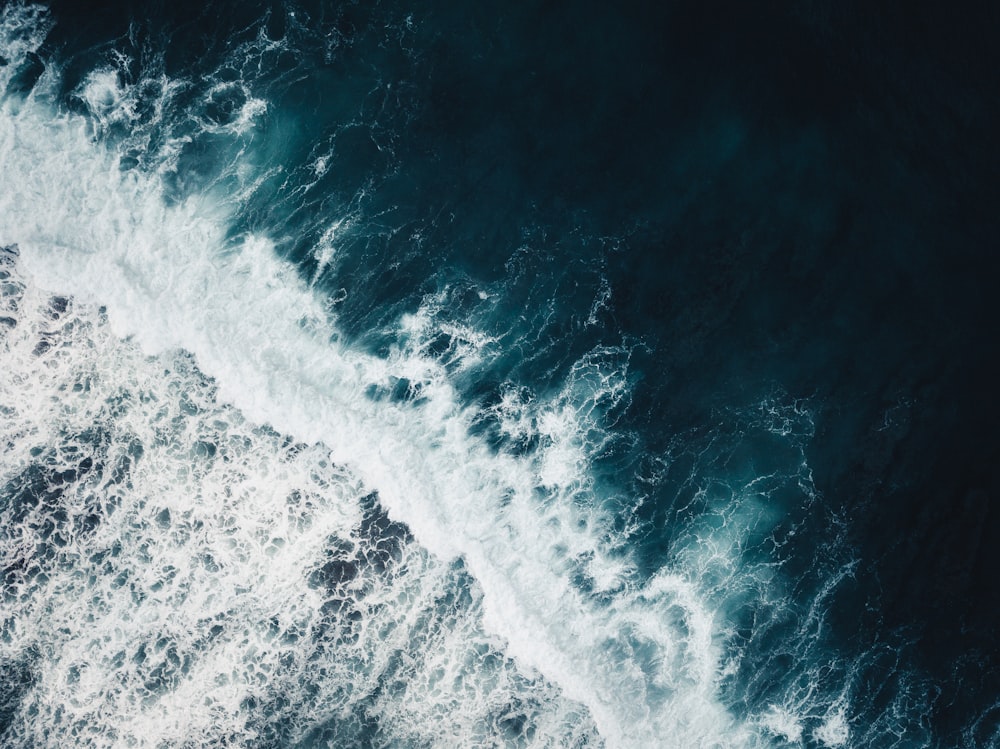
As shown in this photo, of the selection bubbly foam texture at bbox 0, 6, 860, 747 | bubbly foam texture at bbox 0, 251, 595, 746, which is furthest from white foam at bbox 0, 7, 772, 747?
bubbly foam texture at bbox 0, 251, 595, 746

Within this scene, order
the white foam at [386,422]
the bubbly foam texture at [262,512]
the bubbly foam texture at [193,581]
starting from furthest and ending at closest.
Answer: the white foam at [386,422] → the bubbly foam texture at [262,512] → the bubbly foam texture at [193,581]

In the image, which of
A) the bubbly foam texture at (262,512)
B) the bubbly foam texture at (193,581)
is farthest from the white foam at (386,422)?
the bubbly foam texture at (193,581)

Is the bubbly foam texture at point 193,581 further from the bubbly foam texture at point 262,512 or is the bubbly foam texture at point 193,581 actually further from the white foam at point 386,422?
the white foam at point 386,422

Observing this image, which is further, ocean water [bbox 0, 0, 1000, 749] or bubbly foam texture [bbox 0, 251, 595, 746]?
ocean water [bbox 0, 0, 1000, 749]

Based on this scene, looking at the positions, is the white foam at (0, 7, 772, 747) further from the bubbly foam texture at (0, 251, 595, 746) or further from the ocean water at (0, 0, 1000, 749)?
the bubbly foam texture at (0, 251, 595, 746)

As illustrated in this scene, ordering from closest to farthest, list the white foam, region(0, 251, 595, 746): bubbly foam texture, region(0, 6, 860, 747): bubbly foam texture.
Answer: region(0, 251, 595, 746): bubbly foam texture → region(0, 6, 860, 747): bubbly foam texture → the white foam
